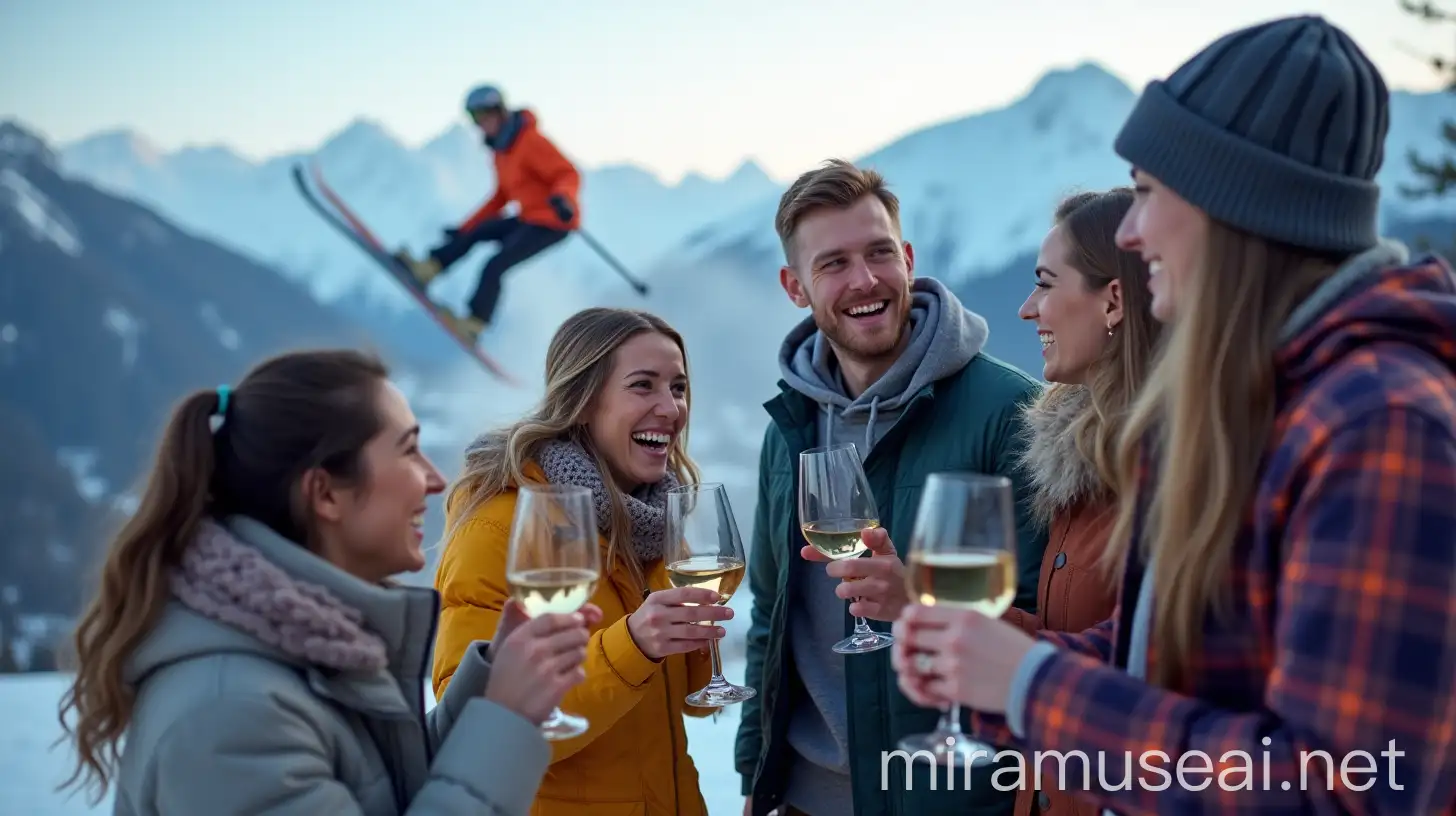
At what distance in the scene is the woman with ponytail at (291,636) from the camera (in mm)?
1204

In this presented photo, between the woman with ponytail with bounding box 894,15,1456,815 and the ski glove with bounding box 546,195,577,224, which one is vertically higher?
the ski glove with bounding box 546,195,577,224

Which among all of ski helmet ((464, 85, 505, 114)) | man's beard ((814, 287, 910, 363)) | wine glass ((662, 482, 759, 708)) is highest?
ski helmet ((464, 85, 505, 114))

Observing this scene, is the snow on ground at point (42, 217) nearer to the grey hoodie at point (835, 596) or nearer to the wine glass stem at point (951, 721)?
the grey hoodie at point (835, 596)

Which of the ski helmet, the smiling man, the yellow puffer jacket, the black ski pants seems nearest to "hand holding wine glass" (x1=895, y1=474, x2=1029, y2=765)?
the yellow puffer jacket

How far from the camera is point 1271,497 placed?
1.03 meters

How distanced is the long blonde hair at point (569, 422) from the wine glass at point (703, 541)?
34cm

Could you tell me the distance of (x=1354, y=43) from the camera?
3.77ft

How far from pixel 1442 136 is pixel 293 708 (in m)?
10.5

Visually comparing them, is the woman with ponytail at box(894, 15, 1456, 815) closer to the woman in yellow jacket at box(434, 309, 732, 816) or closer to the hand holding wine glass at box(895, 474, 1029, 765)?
the hand holding wine glass at box(895, 474, 1029, 765)

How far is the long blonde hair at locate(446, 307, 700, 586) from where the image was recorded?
6.84 feet

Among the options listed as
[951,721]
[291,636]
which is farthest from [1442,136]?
[291,636]

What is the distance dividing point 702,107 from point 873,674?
8.98m

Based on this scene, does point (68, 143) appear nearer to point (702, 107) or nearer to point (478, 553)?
point (702, 107)

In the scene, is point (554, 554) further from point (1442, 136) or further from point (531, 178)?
point (1442, 136)
